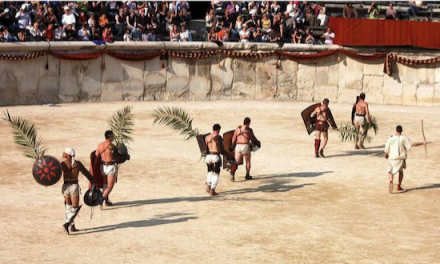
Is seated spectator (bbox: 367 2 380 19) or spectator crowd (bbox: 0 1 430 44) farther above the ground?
seated spectator (bbox: 367 2 380 19)

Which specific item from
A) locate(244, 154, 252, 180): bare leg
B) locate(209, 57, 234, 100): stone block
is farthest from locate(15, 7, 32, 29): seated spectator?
locate(244, 154, 252, 180): bare leg

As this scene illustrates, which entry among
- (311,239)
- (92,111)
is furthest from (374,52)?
(311,239)

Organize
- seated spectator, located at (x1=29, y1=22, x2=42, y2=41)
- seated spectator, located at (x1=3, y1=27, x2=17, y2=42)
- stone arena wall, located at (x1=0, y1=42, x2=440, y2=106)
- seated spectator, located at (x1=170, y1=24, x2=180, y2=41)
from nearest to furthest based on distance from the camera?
1. seated spectator, located at (x1=3, y1=27, x2=17, y2=42)
2. seated spectator, located at (x1=29, y1=22, x2=42, y2=41)
3. stone arena wall, located at (x1=0, y1=42, x2=440, y2=106)
4. seated spectator, located at (x1=170, y1=24, x2=180, y2=41)

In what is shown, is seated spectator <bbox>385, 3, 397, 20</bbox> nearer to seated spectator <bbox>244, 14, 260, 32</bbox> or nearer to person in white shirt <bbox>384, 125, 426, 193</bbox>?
seated spectator <bbox>244, 14, 260, 32</bbox>

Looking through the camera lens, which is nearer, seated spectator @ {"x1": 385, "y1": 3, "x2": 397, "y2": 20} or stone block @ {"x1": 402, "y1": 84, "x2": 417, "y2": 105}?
stone block @ {"x1": 402, "y1": 84, "x2": 417, "y2": 105}

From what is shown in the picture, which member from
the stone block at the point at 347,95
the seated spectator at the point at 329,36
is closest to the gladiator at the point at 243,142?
the stone block at the point at 347,95

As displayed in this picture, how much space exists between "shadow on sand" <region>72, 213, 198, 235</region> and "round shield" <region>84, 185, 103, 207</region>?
1.69ft

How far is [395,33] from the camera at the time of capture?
1463 inches

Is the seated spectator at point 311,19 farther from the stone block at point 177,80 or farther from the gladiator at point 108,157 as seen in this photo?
the gladiator at point 108,157

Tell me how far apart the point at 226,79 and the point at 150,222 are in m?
18.3

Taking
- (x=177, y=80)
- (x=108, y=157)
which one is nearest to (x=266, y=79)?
(x=177, y=80)

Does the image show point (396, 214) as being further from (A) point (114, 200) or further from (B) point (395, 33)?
(B) point (395, 33)

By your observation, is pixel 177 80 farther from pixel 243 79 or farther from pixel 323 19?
pixel 323 19

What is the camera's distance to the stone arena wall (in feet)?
113
